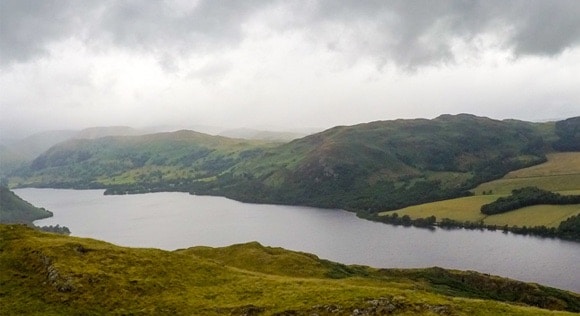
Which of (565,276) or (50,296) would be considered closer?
(50,296)

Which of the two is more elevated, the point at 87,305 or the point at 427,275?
the point at 87,305

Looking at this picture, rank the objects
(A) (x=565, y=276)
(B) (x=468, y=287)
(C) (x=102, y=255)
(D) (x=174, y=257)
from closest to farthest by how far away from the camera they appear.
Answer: (C) (x=102, y=255) → (D) (x=174, y=257) → (B) (x=468, y=287) → (A) (x=565, y=276)

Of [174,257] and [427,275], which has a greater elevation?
[174,257]

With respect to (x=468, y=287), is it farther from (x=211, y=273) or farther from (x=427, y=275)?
(x=211, y=273)

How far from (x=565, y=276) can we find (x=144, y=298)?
18499 centimetres

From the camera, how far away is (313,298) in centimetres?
5606

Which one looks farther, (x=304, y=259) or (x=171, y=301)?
(x=304, y=259)

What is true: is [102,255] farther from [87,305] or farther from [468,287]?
[468,287]

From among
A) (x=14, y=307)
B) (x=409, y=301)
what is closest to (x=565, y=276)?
(x=409, y=301)

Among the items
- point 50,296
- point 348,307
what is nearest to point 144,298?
point 50,296

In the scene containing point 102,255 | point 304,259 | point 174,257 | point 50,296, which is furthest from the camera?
point 304,259

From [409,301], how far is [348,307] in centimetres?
682

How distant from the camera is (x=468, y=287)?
125 metres

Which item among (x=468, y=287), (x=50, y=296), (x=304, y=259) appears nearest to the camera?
(x=50, y=296)
